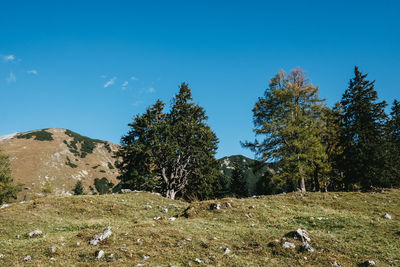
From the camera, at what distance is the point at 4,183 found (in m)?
42.7

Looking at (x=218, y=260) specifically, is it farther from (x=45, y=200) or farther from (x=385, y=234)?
(x=45, y=200)

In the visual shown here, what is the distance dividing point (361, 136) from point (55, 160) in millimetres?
132723

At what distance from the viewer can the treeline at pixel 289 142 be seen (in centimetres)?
2505

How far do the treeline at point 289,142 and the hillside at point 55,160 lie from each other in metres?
79.9

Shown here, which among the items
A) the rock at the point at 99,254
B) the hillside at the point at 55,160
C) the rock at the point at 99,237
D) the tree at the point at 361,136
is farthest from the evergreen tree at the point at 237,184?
the hillside at the point at 55,160

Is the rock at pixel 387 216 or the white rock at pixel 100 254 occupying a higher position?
the rock at pixel 387 216

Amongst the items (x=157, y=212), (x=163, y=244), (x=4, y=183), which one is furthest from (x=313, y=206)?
(x=4, y=183)

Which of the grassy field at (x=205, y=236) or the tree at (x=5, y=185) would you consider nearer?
the grassy field at (x=205, y=236)

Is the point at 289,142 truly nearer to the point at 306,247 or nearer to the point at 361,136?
the point at 361,136

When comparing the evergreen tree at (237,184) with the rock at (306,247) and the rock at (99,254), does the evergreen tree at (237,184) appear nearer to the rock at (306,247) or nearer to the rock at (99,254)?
the rock at (306,247)

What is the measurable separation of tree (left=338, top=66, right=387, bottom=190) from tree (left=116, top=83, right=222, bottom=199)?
1770 centimetres

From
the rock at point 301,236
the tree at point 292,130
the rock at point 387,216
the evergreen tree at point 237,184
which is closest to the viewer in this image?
the rock at point 301,236

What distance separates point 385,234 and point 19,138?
165m

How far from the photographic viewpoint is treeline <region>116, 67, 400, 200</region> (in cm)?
2505
